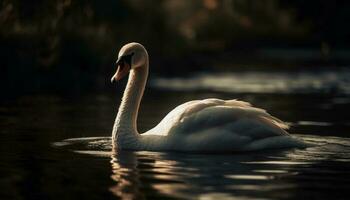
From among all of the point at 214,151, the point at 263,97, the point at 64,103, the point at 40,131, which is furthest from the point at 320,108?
the point at 214,151

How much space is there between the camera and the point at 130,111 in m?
14.8

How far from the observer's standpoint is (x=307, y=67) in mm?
46625

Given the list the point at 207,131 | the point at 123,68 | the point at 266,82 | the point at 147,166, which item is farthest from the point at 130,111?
the point at 266,82

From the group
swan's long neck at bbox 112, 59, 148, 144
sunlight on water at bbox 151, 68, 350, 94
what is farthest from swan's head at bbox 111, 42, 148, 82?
sunlight on water at bbox 151, 68, 350, 94

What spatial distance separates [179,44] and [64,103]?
Answer: 19313 millimetres

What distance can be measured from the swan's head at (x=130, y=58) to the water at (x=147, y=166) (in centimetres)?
110

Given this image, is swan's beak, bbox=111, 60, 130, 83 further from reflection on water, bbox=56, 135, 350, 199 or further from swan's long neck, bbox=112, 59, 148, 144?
reflection on water, bbox=56, 135, 350, 199

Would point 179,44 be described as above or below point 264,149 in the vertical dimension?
above

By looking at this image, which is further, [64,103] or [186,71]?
[186,71]

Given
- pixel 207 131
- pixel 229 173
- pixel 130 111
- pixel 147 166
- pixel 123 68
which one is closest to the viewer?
pixel 229 173

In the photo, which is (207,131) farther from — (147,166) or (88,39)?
(88,39)

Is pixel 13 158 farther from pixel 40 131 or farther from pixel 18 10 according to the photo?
pixel 18 10

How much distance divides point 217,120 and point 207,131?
8.5 inches

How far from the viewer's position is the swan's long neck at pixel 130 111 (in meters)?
14.3
